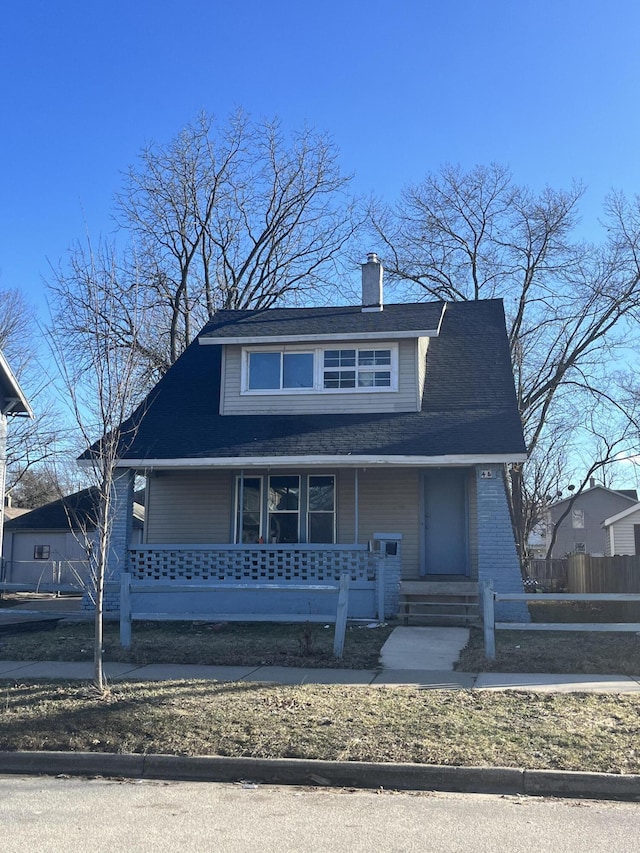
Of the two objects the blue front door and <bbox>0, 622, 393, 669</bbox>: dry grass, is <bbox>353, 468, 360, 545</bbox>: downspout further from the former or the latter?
<bbox>0, 622, 393, 669</bbox>: dry grass

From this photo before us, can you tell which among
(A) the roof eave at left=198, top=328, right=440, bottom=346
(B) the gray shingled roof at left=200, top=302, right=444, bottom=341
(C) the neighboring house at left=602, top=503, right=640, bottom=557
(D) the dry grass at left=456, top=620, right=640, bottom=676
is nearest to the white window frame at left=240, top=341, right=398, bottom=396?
(A) the roof eave at left=198, top=328, right=440, bottom=346

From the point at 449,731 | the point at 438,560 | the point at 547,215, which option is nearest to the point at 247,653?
the point at 449,731

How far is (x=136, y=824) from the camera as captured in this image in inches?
214

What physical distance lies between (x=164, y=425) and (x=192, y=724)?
33.9 feet

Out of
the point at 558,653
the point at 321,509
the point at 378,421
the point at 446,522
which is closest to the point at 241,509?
the point at 321,509

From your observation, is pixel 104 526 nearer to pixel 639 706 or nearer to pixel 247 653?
pixel 247 653

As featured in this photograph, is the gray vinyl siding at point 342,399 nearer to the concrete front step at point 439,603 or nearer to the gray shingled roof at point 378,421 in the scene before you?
the gray shingled roof at point 378,421

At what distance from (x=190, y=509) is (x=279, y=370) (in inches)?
141

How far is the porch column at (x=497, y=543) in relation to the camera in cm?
1434

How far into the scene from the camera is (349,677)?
9.48m

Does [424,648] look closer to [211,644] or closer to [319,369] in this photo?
[211,644]

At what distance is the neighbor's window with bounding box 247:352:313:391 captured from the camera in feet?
57.4

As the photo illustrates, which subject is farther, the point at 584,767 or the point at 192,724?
the point at 192,724

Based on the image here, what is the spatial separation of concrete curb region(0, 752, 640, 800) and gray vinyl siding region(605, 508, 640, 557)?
109 feet
